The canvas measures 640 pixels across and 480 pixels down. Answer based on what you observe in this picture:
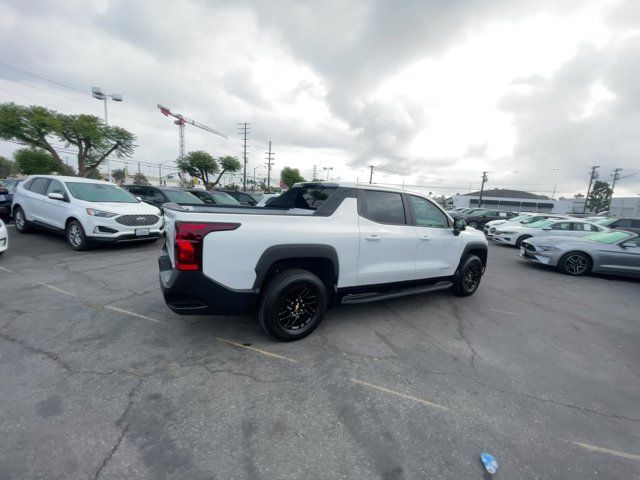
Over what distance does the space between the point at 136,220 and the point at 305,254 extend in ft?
18.6

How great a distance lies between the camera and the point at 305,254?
301 centimetres

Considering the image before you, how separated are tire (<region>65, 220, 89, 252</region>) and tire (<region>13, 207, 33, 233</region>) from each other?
2213 mm

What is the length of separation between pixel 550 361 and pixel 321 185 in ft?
11.2

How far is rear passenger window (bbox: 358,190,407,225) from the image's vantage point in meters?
3.54

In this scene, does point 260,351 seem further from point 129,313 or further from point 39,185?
point 39,185

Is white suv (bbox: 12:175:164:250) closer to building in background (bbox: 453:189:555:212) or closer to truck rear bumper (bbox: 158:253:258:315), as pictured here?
truck rear bumper (bbox: 158:253:258:315)

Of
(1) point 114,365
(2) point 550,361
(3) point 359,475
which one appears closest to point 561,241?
(2) point 550,361

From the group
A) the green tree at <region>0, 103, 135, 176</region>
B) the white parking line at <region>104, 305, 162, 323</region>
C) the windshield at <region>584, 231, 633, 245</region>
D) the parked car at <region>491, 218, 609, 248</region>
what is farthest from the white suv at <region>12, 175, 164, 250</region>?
the green tree at <region>0, 103, 135, 176</region>

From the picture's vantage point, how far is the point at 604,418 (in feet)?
7.63

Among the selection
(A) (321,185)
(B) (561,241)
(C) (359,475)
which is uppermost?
(A) (321,185)

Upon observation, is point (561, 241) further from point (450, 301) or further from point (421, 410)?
point (421, 410)

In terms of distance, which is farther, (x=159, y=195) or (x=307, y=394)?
(x=159, y=195)

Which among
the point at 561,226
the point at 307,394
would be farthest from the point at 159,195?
the point at 561,226

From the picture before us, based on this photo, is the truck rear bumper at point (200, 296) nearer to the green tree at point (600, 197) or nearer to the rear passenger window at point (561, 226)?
the rear passenger window at point (561, 226)
